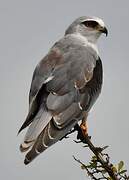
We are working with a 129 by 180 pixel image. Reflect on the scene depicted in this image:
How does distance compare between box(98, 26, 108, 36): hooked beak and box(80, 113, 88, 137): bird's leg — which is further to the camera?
box(98, 26, 108, 36): hooked beak

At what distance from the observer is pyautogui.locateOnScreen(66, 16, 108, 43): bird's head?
317 inches

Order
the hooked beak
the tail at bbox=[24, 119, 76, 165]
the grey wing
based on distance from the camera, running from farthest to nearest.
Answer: the hooked beak
the grey wing
the tail at bbox=[24, 119, 76, 165]

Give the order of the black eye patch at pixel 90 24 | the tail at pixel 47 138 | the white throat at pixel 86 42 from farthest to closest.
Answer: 1. the black eye patch at pixel 90 24
2. the white throat at pixel 86 42
3. the tail at pixel 47 138

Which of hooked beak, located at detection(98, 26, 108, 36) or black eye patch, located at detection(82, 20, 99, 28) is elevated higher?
black eye patch, located at detection(82, 20, 99, 28)

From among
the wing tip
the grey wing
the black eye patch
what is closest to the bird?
the grey wing

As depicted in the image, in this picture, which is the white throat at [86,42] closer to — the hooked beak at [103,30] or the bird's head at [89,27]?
the bird's head at [89,27]

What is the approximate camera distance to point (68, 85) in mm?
6160

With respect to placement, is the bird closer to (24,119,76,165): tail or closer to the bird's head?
(24,119,76,165): tail

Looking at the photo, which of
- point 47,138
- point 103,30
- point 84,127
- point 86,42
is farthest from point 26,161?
point 103,30

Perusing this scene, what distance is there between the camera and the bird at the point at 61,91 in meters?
5.52

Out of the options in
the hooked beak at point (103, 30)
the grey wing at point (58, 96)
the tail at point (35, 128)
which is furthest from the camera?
the hooked beak at point (103, 30)

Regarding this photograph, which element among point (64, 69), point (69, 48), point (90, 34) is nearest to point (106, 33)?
point (90, 34)

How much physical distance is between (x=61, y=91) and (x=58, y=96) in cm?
10

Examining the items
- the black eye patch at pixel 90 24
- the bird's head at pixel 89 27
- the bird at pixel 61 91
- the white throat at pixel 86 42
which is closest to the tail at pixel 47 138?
the bird at pixel 61 91
